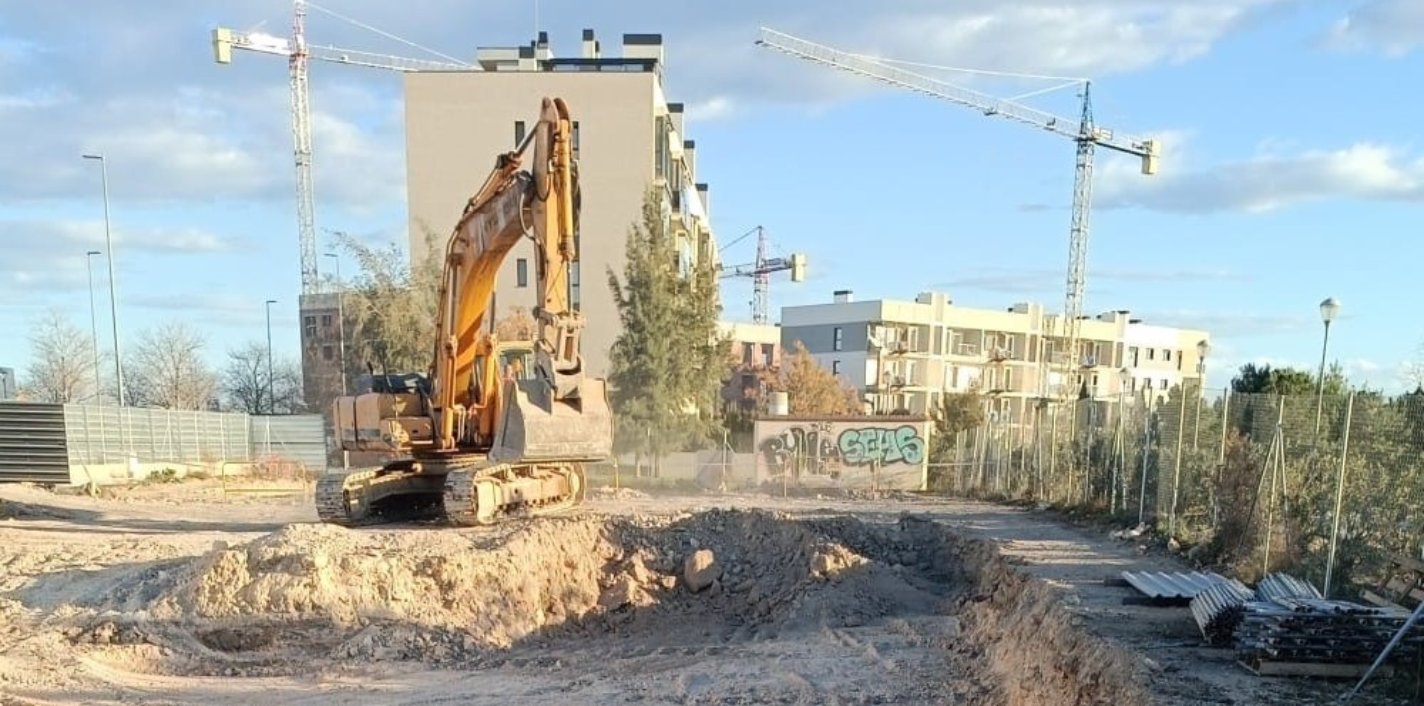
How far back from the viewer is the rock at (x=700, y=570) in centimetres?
1392

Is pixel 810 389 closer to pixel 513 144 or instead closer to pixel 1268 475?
pixel 513 144

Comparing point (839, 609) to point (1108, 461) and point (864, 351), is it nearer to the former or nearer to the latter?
point (1108, 461)

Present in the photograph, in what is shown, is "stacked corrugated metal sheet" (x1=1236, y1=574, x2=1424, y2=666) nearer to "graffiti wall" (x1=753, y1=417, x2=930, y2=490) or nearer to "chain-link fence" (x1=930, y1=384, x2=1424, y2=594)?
"chain-link fence" (x1=930, y1=384, x2=1424, y2=594)

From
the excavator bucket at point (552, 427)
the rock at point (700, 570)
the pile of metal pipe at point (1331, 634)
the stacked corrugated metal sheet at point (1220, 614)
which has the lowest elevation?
the rock at point (700, 570)

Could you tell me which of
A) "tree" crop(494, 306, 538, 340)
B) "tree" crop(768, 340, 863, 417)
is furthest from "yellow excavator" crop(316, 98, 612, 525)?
"tree" crop(768, 340, 863, 417)

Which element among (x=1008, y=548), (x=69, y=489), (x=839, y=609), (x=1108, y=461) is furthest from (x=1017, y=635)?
(x=69, y=489)

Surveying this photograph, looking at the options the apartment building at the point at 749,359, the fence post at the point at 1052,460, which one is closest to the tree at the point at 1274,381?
the fence post at the point at 1052,460

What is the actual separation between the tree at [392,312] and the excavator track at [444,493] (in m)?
20.1

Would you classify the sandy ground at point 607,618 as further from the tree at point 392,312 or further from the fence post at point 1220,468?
the tree at point 392,312

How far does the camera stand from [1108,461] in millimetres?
18859

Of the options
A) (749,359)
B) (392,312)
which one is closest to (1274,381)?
(392,312)

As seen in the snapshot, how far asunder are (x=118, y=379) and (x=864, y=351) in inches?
2129

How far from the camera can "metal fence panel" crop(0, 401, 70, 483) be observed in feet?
79.5

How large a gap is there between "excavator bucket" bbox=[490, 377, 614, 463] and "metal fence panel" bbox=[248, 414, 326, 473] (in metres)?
23.0
